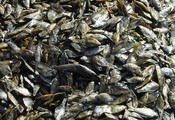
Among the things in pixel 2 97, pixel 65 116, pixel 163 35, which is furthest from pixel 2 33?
pixel 163 35

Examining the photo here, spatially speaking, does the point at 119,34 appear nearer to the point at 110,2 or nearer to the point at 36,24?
the point at 110,2

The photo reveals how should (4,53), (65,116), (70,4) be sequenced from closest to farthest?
(65,116) → (4,53) → (70,4)

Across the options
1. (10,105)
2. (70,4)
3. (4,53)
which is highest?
(70,4)

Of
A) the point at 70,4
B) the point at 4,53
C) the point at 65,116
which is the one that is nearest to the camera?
the point at 65,116

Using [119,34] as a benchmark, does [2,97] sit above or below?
below

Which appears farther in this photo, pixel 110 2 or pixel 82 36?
pixel 110 2

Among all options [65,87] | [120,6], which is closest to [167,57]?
[120,6]

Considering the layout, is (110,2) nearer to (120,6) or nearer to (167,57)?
(120,6)
